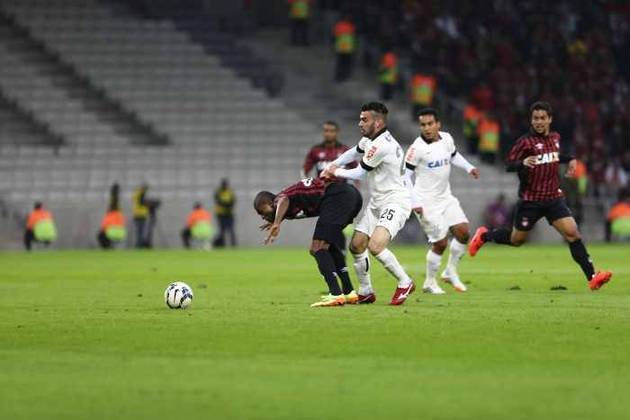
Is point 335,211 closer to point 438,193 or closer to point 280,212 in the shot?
point 280,212

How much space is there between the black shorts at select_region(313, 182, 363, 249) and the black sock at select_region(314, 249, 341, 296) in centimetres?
14

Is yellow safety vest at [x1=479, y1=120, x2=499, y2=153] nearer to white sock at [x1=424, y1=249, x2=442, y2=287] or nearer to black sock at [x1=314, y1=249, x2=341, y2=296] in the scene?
white sock at [x1=424, y1=249, x2=442, y2=287]

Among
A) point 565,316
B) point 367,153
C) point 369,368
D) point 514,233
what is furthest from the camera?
point 514,233

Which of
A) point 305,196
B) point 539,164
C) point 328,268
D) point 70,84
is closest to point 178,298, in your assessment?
point 328,268

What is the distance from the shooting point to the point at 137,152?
39562mm

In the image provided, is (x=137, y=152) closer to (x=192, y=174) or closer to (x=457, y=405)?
(x=192, y=174)

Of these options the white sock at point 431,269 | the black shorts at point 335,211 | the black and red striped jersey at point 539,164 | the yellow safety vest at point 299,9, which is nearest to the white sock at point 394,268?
the black shorts at point 335,211

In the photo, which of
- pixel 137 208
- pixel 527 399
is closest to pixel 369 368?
pixel 527 399

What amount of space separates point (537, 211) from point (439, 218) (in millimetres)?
1231

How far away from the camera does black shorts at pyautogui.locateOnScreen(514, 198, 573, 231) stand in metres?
18.3

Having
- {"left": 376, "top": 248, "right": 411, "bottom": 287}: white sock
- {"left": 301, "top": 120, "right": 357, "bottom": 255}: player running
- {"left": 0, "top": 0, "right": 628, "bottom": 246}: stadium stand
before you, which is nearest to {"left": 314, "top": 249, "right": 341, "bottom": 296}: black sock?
{"left": 376, "top": 248, "right": 411, "bottom": 287}: white sock

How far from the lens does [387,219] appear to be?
1587 centimetres

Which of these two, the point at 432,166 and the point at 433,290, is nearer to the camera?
the point at 433,290

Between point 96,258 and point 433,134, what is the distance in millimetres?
13100
